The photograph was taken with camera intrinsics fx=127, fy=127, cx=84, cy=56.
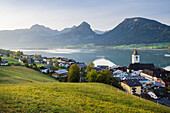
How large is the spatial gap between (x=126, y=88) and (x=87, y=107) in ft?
87.3

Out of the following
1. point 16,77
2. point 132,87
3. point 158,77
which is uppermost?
point 16,77

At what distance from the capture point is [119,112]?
35.8 ft

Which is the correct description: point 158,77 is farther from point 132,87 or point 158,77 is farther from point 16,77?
point 16,77

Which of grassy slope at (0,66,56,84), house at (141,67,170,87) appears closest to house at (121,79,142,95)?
house at (141,67,170,87)

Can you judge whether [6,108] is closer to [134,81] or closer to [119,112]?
[119,112]

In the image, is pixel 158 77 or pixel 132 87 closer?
pixel 132 87

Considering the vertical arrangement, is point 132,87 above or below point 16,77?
below

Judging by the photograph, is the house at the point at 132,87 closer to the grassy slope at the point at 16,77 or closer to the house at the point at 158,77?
the house at the point at 158,77

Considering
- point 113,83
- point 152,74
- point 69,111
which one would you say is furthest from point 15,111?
point 152,74

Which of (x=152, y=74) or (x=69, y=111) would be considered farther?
(x=152, y=74)

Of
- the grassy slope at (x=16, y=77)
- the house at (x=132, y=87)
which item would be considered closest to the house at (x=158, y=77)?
the house at (x=132, y=87)

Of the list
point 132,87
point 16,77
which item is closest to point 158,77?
point 132,87

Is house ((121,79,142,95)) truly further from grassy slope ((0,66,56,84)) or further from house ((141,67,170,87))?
grassy slope ((0,66,56,84))

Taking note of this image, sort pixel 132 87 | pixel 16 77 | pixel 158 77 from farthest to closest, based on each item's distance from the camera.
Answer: pixel 158 77 < pixel 132 87 < pixel 16 77
